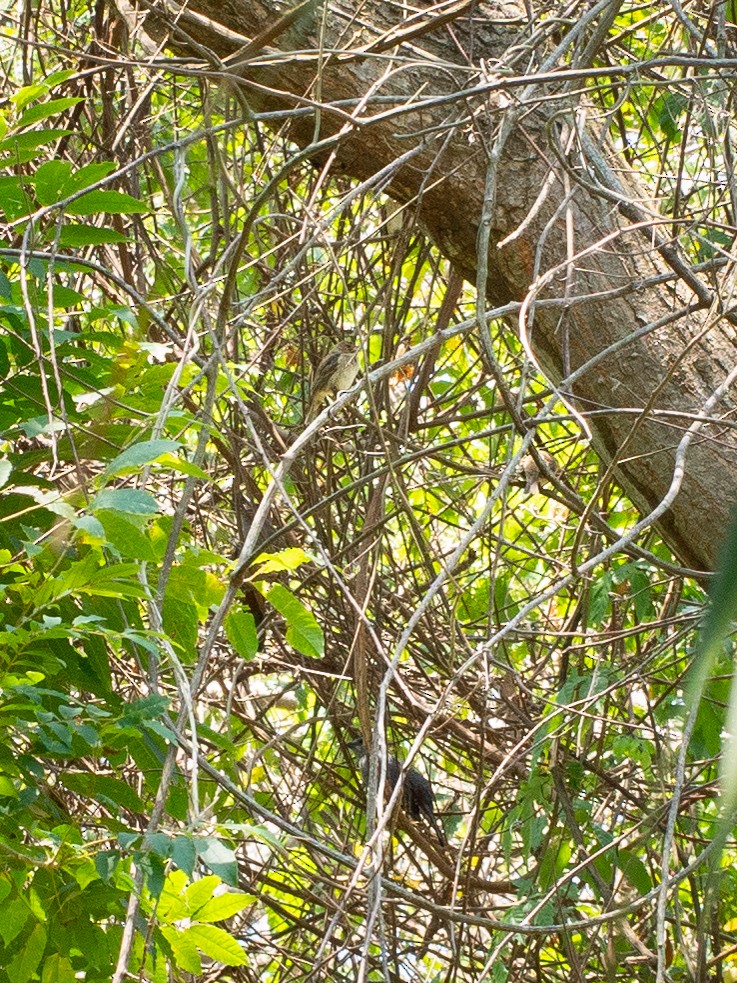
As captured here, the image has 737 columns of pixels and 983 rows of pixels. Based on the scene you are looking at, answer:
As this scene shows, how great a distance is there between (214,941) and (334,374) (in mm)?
1046

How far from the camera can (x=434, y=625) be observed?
2.44 metres

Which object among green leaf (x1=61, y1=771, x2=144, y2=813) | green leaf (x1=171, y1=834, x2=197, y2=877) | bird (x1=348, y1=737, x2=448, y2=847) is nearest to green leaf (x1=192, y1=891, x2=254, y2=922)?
green leaf (x1=171, y1=834, x2=197, y2=877)

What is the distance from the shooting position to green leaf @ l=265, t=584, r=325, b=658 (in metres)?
1.47

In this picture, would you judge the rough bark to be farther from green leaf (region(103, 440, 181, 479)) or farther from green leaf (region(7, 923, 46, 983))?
green leaf (region(7, 923, 46, 983))

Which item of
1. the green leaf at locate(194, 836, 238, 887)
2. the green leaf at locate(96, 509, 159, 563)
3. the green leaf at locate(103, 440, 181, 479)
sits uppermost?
the green leaf at locate(103, 440, 181, 479)

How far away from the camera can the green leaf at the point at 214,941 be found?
1175mm

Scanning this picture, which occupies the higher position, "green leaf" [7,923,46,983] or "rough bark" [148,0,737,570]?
"rough bark" [148,0,737,570]

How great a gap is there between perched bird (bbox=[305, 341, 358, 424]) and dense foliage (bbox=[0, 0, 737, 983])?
A: 2.6 inches

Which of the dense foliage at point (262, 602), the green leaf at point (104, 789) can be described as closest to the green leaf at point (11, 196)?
the dense foliage at point (262, 602)

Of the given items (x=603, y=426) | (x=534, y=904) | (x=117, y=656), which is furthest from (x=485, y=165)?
(x=534, y=904)

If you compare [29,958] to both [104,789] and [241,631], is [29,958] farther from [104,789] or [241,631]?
[241,631]

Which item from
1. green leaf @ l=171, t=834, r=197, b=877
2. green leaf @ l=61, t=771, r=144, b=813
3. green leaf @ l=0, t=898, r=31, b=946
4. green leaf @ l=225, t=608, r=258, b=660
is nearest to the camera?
green leaf @ l=171, t=834, r=197, b=877

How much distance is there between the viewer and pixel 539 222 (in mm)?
1886

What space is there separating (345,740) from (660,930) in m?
1.50
